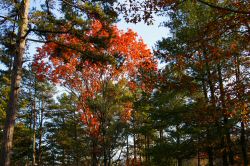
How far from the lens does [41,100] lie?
114 feet

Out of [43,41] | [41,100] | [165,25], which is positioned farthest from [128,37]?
[41,100]

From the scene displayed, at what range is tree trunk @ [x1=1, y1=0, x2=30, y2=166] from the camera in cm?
934

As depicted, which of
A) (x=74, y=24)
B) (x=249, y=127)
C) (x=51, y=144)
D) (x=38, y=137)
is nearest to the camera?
(x=74, y=24)

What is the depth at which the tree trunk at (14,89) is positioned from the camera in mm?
9344

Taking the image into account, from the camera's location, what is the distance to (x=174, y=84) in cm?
923

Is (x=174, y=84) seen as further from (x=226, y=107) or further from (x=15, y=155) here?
(x=15, y=155)

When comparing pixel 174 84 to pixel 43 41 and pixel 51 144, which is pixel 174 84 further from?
pixel 51 144

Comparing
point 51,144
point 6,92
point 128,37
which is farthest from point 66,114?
point 128,37

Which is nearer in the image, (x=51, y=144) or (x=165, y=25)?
(x=165, y=25)

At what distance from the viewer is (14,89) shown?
999cm

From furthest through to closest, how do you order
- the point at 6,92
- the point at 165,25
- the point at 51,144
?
the point at 51,144 → the point at 6,92 → the point at 165,25

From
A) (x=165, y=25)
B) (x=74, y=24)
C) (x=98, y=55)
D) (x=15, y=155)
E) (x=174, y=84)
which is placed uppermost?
(x=165, y=25)

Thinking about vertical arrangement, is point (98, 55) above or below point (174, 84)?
above

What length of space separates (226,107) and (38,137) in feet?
106
